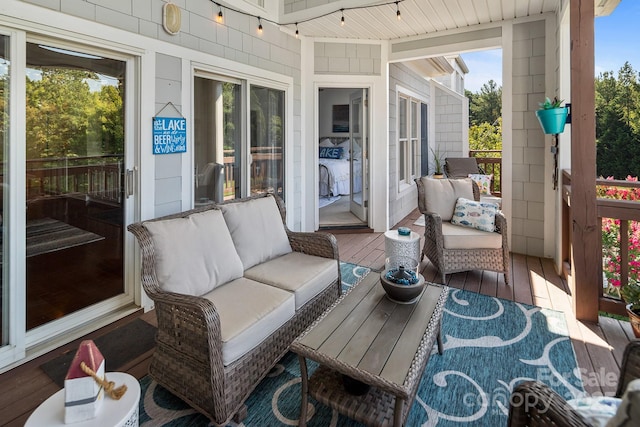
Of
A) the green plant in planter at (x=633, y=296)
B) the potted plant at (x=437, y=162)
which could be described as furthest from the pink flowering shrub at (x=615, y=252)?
the potted plant at (x=437, y=162)

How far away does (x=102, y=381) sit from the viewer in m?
1.36

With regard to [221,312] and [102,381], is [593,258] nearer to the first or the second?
[221,312]

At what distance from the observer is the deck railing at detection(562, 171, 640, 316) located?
2609 millimetres

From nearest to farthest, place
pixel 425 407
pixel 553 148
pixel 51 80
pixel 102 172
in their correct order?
pixel 425 407 < pixel 51 80 < pixel 102 172 < pixel 553 148

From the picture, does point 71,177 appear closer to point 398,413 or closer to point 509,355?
point 398,413

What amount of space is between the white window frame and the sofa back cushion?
425cm

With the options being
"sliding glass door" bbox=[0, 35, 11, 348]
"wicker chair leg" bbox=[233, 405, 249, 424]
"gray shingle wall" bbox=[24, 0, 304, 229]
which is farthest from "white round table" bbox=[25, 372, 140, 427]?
"gray shingle wall" bbox=[24, 0, 304, 229]

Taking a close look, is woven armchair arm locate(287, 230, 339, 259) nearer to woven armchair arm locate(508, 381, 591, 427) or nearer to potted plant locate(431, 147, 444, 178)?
woven armchair arm locate(508, 381, 591, 427)

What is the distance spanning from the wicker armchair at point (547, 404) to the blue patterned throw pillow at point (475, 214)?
2506 millimetres

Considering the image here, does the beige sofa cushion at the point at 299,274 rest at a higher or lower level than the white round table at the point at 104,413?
higher

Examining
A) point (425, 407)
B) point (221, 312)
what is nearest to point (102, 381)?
point (221, 312)

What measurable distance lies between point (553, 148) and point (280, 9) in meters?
3.62

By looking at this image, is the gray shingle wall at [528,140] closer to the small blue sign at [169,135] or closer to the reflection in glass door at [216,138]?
the reflection in glass door at [216,138]

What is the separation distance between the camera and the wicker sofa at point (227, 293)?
172cm
